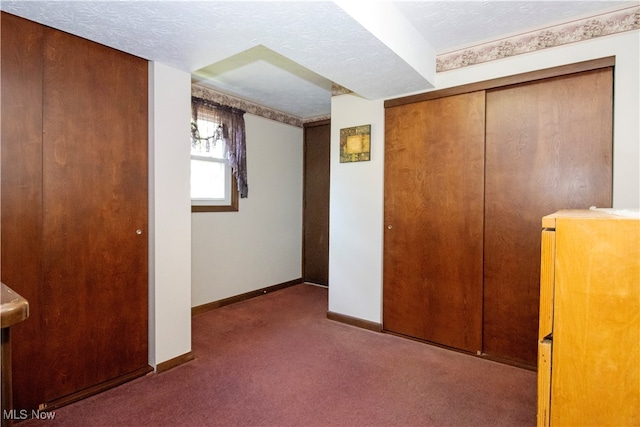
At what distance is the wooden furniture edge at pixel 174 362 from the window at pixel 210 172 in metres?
1.54

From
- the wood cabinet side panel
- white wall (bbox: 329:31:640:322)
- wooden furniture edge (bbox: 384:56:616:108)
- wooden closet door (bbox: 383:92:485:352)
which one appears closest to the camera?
the wood cabinet side panel

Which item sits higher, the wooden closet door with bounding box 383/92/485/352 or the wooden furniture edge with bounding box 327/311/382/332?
the wooden closet door with bounding box 383/92/485/352

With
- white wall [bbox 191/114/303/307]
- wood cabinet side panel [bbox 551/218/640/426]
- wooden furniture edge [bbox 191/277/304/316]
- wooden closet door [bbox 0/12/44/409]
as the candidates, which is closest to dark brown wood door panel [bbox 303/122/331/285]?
white wall [bbox 191/114/303/307]

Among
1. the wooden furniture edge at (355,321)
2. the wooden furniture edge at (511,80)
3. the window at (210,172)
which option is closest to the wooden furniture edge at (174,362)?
the wooden furniture edge at (355,321)

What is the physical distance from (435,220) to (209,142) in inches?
97.3

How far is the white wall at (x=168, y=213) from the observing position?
2.25 metres

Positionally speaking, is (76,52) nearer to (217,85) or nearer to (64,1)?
(64,1)

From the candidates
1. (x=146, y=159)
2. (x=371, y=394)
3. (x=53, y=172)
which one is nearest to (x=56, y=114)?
(x=53, y=172)

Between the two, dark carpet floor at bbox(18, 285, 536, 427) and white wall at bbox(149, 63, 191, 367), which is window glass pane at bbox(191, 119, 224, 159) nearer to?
white wall at bbox(149, 63, 191, 367)

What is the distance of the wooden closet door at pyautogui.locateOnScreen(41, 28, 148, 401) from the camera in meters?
1.86

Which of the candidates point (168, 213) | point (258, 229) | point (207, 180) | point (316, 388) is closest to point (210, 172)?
point (207, 180)

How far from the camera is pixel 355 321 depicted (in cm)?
318

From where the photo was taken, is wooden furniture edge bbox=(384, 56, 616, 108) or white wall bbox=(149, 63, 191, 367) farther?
white wall bbox=(149, 63, 191, 367)

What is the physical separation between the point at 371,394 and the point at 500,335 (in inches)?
44.6
